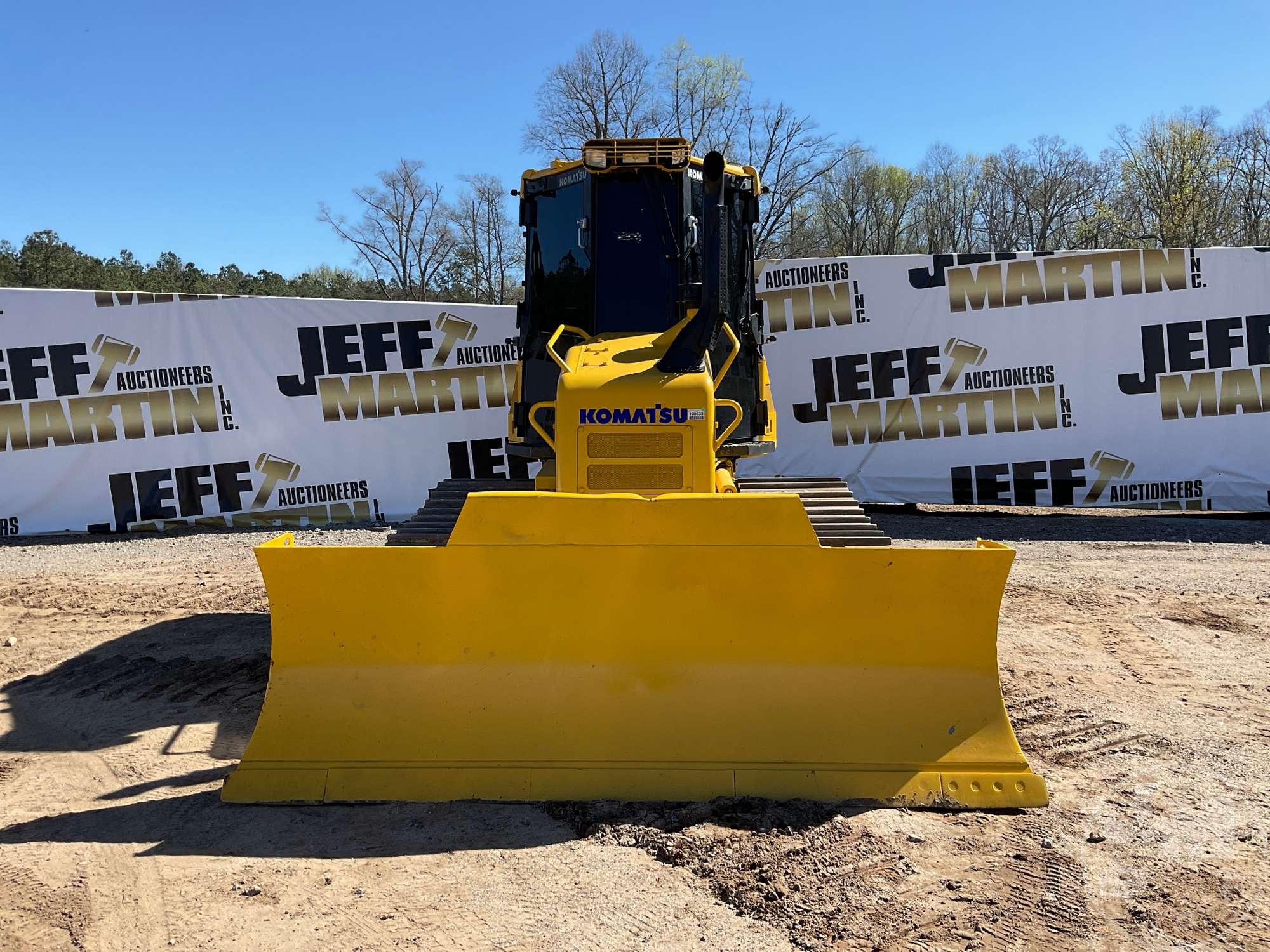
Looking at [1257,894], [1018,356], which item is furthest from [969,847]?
[1018,356]

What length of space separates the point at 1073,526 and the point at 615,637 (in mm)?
9172

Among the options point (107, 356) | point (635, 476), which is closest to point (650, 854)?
point (635, 476)

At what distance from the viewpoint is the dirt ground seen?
2709mm

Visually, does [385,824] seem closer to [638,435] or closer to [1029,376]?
[638,435]

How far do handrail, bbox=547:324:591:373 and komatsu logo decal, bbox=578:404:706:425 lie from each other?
1.23 feet

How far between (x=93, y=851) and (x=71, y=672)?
3152 millimetres

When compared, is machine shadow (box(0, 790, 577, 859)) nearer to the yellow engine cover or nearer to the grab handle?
the yellow engine cover

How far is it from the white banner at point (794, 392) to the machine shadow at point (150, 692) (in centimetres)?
511

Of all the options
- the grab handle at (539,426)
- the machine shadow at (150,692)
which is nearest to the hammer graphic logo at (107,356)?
the machine shadow at (150,692)

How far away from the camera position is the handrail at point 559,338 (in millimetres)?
4686

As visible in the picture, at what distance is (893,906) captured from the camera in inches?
110

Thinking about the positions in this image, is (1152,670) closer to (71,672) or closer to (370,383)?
(71,672)

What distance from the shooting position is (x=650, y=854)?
314 cm

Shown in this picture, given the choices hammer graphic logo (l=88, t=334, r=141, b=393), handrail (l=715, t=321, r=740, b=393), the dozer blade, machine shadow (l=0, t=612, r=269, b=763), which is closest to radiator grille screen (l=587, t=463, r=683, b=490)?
the dozer blade
